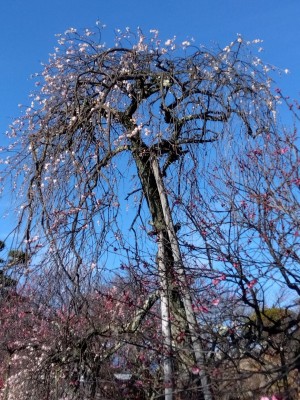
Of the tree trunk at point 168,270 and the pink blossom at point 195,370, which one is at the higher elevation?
the tree trunk at point 168,270

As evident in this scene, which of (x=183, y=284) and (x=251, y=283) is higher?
(x=183, y=284)

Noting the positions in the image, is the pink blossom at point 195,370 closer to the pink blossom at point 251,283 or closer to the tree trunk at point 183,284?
the tree trunk at point 183,284

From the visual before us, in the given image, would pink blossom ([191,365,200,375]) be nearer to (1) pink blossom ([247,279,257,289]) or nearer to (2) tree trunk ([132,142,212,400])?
(2) tree trunk ([132,142,212,400])

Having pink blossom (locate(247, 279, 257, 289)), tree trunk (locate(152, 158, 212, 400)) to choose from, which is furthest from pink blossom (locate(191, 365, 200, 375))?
pink blossom (locate(247, 279, 257, 289))

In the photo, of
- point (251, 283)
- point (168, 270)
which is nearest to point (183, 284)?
point (168, 270)

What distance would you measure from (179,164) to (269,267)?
139 centimetres

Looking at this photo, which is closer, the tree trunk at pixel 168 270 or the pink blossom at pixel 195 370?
the pink blossom at pixel 195 370

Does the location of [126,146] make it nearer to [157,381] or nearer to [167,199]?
[167,199]

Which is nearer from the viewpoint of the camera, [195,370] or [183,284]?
[195,370]

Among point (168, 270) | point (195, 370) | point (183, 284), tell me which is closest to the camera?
point (195, 370)

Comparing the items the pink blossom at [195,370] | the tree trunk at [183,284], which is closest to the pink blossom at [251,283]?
the tree trunk at [183,284]

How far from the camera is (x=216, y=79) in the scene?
457 centimetres

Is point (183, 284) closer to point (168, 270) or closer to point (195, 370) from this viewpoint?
point (168, 270)

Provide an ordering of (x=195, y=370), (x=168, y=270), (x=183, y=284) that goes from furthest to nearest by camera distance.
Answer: (x=168, y=270) → (x=183, y=284) → (x=195, y=370)
